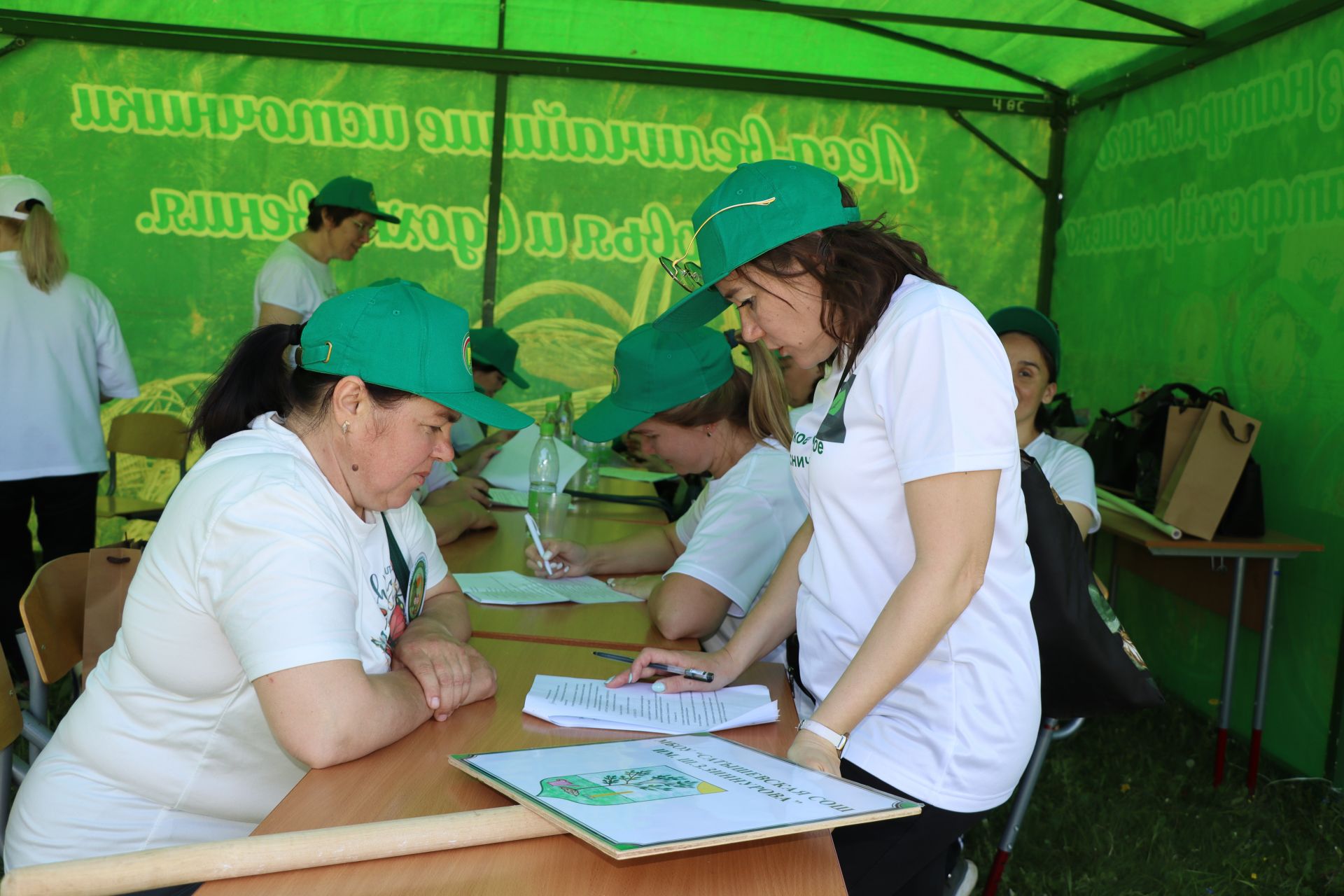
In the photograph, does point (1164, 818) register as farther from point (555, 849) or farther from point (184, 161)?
point (184, 161)

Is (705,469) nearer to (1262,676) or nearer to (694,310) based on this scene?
(694,310)

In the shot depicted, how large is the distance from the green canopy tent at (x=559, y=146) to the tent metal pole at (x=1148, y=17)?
12.8 inches

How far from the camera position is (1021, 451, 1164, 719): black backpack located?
5.11ft

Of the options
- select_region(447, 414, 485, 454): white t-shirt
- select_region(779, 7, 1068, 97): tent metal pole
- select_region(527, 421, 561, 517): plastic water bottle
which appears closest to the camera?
select_region(527, 421, 561, 517): plastic water bottle

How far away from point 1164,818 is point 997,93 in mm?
3841

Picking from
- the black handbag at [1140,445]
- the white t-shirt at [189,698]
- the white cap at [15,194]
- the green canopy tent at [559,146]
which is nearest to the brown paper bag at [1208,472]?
the black handbag at [1140,445]

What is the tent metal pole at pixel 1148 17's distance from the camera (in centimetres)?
442

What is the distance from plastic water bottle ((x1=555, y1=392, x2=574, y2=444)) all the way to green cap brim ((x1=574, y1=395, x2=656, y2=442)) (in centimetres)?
207

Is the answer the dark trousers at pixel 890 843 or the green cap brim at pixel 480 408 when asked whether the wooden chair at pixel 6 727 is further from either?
the dark trousers at pixel 890 843

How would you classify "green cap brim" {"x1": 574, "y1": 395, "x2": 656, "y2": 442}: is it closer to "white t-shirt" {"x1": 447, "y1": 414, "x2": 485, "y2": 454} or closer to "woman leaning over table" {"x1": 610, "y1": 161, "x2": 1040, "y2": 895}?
"woman leaning over table" {"x1": 610, "y1": 161, "x2": 1040, "y2": 895}

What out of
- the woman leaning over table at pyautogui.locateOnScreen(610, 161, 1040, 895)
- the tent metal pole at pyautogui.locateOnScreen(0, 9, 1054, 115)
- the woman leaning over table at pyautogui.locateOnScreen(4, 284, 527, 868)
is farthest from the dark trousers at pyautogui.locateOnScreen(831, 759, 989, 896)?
the tent metal pole at pyautogui.locateOnScreen(0, 9, 1054, 115)

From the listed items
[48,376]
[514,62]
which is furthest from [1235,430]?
[48,376]

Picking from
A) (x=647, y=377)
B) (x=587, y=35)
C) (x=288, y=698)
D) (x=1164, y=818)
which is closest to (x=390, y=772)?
(x=288, y=698)

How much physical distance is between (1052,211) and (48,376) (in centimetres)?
481
